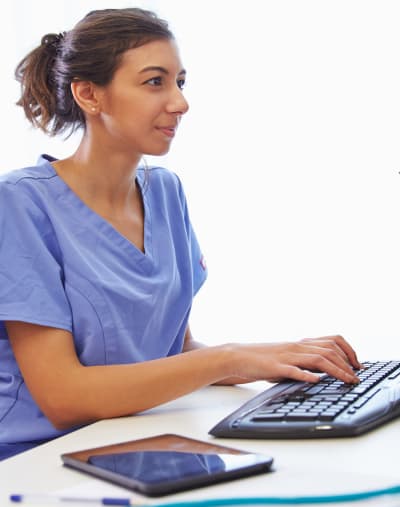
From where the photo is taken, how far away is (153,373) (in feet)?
3.43

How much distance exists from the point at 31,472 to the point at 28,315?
14.2 inches

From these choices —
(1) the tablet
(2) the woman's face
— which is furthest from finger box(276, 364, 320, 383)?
(2) the woman's face

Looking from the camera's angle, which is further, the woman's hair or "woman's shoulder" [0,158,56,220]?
the woman's hair

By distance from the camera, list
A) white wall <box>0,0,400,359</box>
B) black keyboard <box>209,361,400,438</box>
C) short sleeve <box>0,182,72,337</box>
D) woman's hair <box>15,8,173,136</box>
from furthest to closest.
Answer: white wall <box>0,0,400,359</box>, woman's hair <box>15,8,173,136</box>, short sleeve <box>0,182,72,337</box>, black keyboard <box>209,361,400,438</box>

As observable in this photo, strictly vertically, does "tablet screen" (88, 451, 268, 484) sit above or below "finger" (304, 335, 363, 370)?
below

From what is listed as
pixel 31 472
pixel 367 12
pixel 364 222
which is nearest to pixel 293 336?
pixel 364 222

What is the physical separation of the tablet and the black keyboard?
7 centimetres

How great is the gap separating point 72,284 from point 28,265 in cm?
7

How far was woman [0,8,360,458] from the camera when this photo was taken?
1051mm

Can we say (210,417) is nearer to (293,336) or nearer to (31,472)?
(31,472)

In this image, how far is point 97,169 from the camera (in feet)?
4.46

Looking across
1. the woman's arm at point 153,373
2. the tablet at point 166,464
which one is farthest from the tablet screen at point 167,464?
the woman's arm at point 153,373

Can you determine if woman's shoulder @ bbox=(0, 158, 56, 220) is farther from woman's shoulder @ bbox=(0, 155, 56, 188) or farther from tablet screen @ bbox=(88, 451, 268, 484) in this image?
tablet screen @ bbox=(88, 451, 268, 484)

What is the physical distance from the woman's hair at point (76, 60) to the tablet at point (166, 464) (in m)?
0.74
